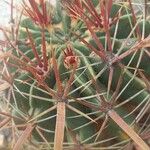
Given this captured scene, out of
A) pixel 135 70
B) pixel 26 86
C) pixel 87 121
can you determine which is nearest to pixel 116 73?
pixel 135 70

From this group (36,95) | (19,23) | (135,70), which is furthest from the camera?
(19,23)

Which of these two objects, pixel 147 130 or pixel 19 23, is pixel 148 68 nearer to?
pixel 147 130

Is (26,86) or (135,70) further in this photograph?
(26,86)

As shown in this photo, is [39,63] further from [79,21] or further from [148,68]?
[148,68]

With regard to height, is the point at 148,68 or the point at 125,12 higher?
the point at 125,12

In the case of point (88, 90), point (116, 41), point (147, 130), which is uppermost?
point (116, 41)

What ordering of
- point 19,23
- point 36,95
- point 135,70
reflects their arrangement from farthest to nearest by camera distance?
1. point 19,23
2. point 36,95
3. point 135,70
